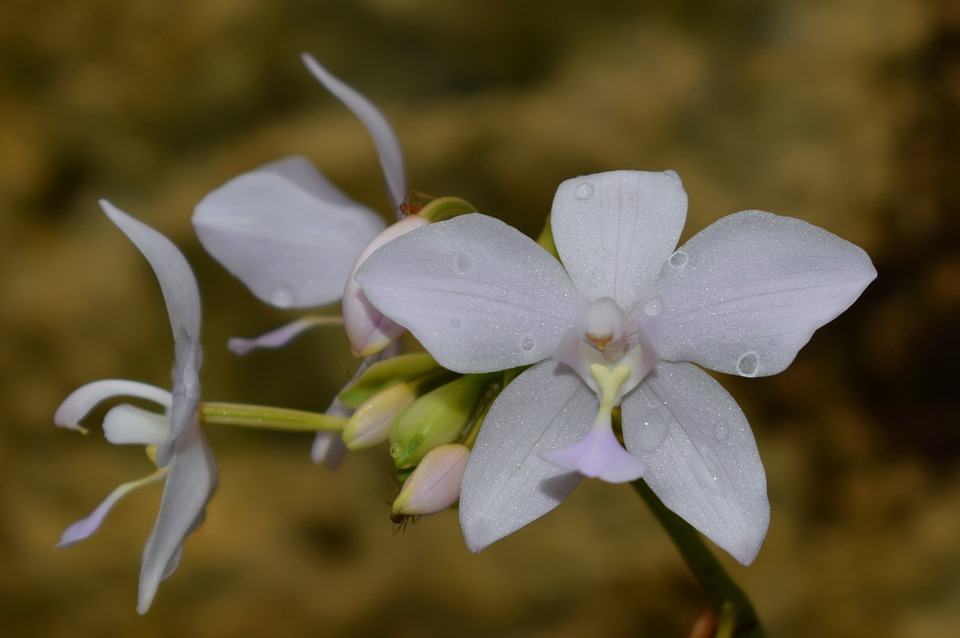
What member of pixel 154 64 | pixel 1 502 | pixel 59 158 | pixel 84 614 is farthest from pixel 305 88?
pixel 84 614

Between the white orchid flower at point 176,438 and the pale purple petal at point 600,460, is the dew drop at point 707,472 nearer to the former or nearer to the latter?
the pale purple petal at point 600,460

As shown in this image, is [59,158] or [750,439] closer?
[750,439]

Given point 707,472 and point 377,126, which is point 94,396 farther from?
point 707,472

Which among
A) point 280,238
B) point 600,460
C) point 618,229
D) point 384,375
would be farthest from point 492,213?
point 600,460

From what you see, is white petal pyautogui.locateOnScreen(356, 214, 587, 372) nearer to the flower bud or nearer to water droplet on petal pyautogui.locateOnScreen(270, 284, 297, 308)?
the flower bud

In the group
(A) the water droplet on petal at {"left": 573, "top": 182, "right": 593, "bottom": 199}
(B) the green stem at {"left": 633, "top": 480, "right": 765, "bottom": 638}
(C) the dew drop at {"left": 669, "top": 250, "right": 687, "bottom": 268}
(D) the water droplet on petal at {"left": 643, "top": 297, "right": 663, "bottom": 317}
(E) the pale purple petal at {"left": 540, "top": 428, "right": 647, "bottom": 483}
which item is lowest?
(B) the green stem at {"left": 633, "top": 480, "right": 765, "bottom": 638}

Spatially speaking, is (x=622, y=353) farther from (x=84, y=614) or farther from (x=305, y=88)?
(x=84, y=614)

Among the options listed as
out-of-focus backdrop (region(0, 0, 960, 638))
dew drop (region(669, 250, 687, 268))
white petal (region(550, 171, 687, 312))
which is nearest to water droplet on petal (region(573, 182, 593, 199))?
white petal (region(550, 171, 687, 312))
